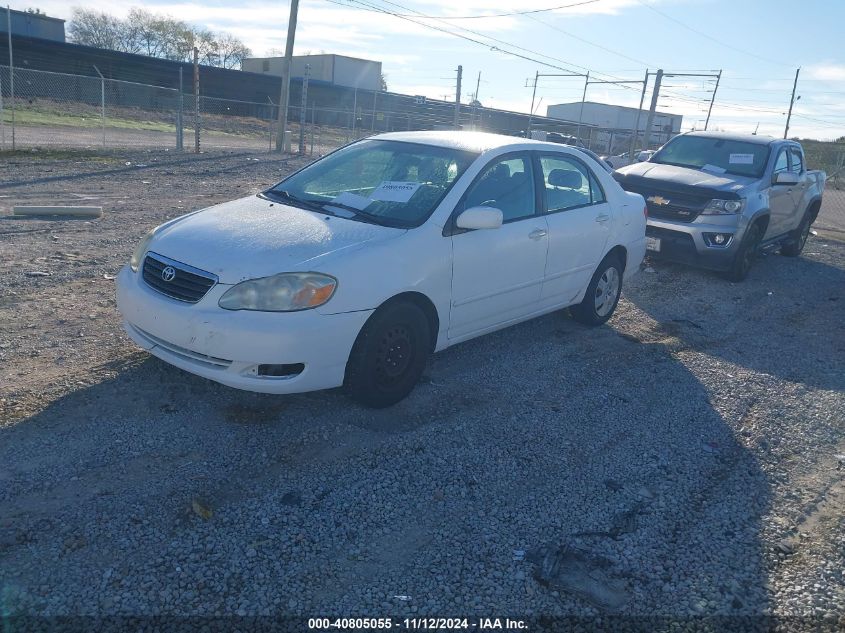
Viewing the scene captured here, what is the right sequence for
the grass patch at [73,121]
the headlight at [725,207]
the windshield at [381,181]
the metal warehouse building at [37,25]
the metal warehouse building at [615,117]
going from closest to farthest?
the windshield at [381,181] → the headlight at [725,207] → the grass patch at [73,121] → the metal warehouse building at [37,25] → the metal warehouse building at [615,117]

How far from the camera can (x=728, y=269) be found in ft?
30.5

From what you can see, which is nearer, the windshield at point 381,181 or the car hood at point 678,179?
the windshield at point 381,181

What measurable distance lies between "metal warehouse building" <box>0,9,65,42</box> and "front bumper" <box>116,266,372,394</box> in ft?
139

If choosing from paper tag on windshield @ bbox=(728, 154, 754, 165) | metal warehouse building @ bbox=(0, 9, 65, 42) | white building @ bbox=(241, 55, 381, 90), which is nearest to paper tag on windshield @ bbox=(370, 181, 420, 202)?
paper tag on windshield @ bbox=(728, 154, 754, 165)

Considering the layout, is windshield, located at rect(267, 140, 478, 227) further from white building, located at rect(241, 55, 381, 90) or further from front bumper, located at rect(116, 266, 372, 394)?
white building, located at rect(241, 55, 381, 90)

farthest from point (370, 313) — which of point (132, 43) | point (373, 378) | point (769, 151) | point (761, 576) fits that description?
point (132, 43)

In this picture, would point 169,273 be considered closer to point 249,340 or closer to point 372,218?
point 249,340

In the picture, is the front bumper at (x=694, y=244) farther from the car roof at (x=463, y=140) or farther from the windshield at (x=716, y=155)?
the car roof at (x=463, y=140)

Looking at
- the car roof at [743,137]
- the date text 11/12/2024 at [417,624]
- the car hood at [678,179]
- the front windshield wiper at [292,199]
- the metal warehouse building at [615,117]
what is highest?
the metal warehouse building at [615,117]

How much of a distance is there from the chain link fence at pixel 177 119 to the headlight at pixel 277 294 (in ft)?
49.0

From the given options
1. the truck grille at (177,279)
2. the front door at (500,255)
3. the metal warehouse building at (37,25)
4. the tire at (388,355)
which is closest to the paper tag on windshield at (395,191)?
the front door at (500,255)

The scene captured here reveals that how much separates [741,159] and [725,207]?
4.80 feet

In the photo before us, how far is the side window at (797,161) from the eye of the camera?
10883 millimetres

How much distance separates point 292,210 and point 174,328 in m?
1.31
